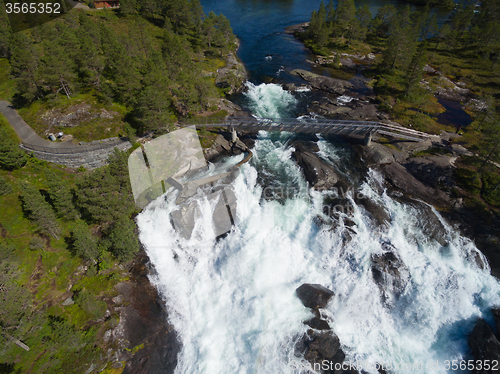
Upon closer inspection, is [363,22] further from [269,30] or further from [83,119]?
[83,119]

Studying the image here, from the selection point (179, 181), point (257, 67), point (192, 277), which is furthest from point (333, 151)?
point (257, 67)

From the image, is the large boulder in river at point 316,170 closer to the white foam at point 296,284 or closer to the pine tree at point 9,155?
the white foam at point 296,284

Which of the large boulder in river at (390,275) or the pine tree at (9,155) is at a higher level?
the pine tree at (9,155)

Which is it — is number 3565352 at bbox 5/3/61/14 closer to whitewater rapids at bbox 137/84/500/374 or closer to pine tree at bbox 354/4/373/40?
whitewater rapids at bbox 137/84/500/374

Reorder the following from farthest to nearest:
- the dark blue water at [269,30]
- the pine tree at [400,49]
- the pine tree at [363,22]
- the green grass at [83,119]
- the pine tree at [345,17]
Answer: the pine tree at [363,22] → the pine tree at [345,17] → the dark blue water at [269,30] → the pine tree at [400,49] → the green grass at [83,119]

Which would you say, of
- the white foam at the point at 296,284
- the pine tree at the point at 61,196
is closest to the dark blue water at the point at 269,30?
the white foam at the point at 296,284

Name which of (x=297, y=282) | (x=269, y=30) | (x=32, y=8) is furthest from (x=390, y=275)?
(x=32, y=8)
